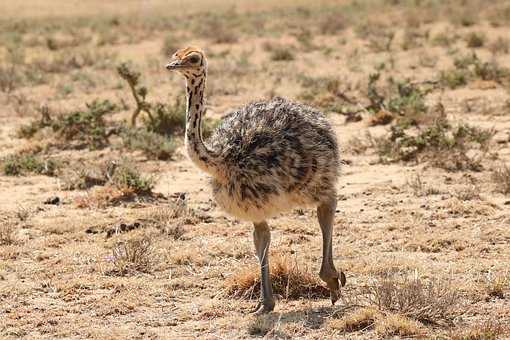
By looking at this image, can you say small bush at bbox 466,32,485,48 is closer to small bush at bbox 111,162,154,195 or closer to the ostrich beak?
small bush at bbox 111,162,154,195

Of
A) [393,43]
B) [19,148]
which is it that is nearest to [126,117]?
[19,148]

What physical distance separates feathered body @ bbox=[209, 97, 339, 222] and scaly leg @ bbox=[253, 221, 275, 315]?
219 mm

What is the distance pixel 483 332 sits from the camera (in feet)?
19.1

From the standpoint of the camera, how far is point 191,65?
616cm

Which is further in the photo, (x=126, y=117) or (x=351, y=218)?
(x=126, y=117)

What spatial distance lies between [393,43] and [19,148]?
46.4 ft

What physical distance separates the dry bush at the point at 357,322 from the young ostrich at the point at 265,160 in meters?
0.44

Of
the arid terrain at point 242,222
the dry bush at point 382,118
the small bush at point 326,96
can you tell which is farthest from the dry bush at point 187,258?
the small bush at point 326,96

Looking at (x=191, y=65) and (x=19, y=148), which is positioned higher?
(x=191, y=65)

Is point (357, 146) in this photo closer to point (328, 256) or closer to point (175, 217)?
point (175, 217)

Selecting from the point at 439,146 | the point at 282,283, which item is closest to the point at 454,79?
the point at 439,146

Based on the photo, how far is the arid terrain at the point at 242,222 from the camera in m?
6.50

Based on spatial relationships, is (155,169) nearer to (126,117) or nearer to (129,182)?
(129,182)

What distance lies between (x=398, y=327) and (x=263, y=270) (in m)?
1.10
